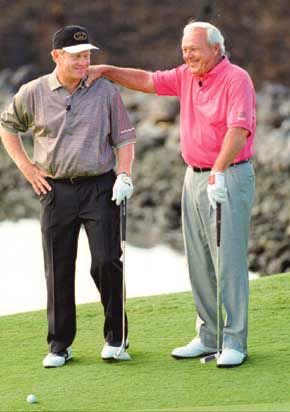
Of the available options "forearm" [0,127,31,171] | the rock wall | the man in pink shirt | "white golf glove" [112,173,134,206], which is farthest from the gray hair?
the rock wall

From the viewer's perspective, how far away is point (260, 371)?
643cm

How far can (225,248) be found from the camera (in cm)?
645

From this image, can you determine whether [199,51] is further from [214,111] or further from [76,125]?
[76,125]

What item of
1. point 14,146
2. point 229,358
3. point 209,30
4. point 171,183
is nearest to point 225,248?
point 229,358

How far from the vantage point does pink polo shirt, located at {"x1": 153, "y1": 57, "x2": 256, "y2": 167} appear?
20.5 ft

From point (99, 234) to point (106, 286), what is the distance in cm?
26

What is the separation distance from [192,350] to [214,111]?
3.77 ft

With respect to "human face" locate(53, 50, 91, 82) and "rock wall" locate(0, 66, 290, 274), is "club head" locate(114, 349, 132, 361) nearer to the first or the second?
"human face" locate(53, 50, 91, 82)

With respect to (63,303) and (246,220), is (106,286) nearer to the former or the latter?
(63,303)

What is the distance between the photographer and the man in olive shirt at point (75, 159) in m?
6.42

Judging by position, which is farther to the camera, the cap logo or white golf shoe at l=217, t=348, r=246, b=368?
white golf shoe at l=217, t=348, r=246, b=368

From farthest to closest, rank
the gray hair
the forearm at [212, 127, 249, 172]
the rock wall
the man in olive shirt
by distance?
1. the rock wall
2. the man in olive shirt
3. the gray hair
4. the forearm at [212, 127, 249, 172]

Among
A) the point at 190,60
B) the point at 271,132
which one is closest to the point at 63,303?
the point at 190,60

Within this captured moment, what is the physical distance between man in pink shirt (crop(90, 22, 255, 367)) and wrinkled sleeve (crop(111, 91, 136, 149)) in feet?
0.59
